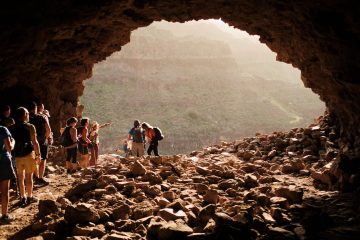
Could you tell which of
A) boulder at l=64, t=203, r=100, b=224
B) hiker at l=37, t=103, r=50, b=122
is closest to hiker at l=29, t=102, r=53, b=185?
hiker at l=37, t=103, r=50, b=122

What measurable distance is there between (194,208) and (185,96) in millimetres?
49463

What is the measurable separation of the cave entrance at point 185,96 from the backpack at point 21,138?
32.0 metres

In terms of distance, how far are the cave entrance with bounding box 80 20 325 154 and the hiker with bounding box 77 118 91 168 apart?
28.0 metres

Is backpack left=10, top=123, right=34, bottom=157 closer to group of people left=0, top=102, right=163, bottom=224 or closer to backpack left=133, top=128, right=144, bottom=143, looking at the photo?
group of people left=0, top=102, right=163, bottom=224

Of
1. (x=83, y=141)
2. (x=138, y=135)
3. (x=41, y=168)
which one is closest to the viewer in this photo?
(x=41, y=168)

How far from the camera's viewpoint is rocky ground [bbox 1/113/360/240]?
4.24m

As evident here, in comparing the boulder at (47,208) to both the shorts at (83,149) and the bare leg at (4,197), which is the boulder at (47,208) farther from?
the shorts at (83,149)

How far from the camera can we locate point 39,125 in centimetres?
753

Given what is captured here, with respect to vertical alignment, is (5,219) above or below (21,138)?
below

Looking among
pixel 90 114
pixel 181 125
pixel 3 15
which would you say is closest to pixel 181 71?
pixel 181 125

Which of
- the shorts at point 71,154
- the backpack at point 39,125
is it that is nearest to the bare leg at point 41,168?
the backpack at point 39,125

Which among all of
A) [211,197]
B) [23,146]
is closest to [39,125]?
[23,146]

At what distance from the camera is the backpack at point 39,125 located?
752 cm

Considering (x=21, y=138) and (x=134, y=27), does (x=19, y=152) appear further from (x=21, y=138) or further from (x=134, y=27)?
(x=134, y=27)
